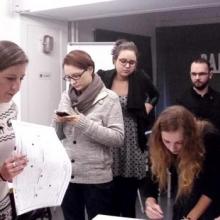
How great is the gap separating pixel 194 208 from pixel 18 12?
2.35 metres

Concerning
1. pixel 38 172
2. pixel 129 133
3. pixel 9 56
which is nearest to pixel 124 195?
pixel 129 133

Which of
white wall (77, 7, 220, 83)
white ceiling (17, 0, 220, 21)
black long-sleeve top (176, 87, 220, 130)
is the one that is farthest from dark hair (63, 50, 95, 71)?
white wall (77, 7, 220, 83)

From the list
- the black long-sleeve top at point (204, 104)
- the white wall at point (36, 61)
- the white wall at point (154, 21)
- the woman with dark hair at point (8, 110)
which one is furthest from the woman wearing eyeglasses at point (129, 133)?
the white wall at point (154, 21)

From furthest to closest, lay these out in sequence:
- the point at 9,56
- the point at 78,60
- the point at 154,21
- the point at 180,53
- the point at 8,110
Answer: the point at 154,21, the point at 180,53, the point at 78,60, the point at 8,110, the point at 9,56

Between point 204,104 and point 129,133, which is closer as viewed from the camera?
point 129,133

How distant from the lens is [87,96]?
194 centimetres

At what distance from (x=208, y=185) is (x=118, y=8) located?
2015 mm

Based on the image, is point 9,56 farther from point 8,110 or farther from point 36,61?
point 36,61

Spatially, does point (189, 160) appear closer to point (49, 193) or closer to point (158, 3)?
point (49, 193)

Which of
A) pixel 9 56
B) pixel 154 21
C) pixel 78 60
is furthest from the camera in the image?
pixel 154 21

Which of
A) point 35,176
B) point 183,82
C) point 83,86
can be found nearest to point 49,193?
point 35,176

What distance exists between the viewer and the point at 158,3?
123 inches

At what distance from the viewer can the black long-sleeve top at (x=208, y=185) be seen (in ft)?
5.40

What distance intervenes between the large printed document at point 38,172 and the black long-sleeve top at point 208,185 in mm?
578
